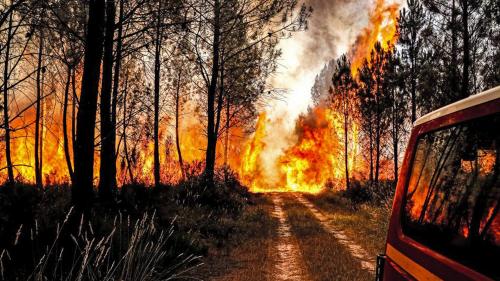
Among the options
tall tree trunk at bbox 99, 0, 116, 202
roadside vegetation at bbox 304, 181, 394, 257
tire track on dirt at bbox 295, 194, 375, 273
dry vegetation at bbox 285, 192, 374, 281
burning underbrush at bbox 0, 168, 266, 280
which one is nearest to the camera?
burning underbrush at bbox 0, 168, 266, 280

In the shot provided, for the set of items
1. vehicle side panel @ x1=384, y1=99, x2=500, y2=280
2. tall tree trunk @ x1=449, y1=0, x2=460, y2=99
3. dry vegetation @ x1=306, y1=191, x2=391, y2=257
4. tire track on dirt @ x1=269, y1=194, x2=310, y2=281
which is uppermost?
tall tree trunk @ x1=449, y1=0, x2=460, y2=99

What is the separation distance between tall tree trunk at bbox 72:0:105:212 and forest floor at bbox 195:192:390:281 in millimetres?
2803

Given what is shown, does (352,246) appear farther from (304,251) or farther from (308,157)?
(308,157)

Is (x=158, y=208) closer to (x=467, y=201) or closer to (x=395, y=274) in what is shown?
(x=395, y=274)

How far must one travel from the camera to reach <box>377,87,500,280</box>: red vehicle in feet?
6.33

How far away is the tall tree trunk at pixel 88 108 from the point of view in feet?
23.2

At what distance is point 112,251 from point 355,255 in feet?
18.8

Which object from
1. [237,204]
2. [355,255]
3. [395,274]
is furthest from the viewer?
[237,204]

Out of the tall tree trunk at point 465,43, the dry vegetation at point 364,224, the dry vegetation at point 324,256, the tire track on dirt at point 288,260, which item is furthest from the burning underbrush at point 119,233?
the tall tree trunk at point 465,43

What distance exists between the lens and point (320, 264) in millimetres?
9531

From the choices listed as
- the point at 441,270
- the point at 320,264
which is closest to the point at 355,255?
the point at 320,264

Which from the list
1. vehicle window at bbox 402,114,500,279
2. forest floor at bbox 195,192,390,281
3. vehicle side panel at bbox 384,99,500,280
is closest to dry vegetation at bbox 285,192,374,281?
forest floor at bbox 195,192,390,281

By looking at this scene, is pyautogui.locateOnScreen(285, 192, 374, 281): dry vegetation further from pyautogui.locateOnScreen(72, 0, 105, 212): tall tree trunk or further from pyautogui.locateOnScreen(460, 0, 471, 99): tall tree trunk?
pyautogui.locateOnScreen(460, 0, 471, 99): tall tree trunk

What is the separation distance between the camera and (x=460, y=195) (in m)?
2.25
